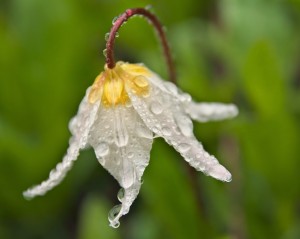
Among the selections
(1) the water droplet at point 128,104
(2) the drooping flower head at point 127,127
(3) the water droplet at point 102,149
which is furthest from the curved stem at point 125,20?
(3) the water droplet at point 102,149

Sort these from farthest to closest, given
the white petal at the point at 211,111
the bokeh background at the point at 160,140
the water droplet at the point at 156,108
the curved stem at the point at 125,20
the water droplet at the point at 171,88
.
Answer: the bokeh background at the point at 160,140 → the white petal at the point at 211,111 → the water droplet at the point at 171,88 → the water droplet at the point at 156,108 → the curved stem at the point at 125,20

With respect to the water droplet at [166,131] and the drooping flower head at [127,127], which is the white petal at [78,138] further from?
the water droplet at [166,131]

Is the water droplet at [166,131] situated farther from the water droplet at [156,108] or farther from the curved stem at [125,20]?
the curved stem at [125,20]

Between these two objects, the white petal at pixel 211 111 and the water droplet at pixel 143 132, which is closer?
the water droplet at pixel 143 132

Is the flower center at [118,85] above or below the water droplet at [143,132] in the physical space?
above

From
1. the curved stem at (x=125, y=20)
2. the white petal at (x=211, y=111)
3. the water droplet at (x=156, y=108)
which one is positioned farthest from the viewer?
the white petal at (x=211, y=111)

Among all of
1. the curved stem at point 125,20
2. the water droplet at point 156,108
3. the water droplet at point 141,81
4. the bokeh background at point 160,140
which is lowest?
the bokeh background at point 160,140

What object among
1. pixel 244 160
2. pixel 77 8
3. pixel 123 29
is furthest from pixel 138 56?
pixel 244 160

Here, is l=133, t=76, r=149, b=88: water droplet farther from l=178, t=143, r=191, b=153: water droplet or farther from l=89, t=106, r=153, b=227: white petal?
l=178, t=143, r=191, b=153: water droplet
